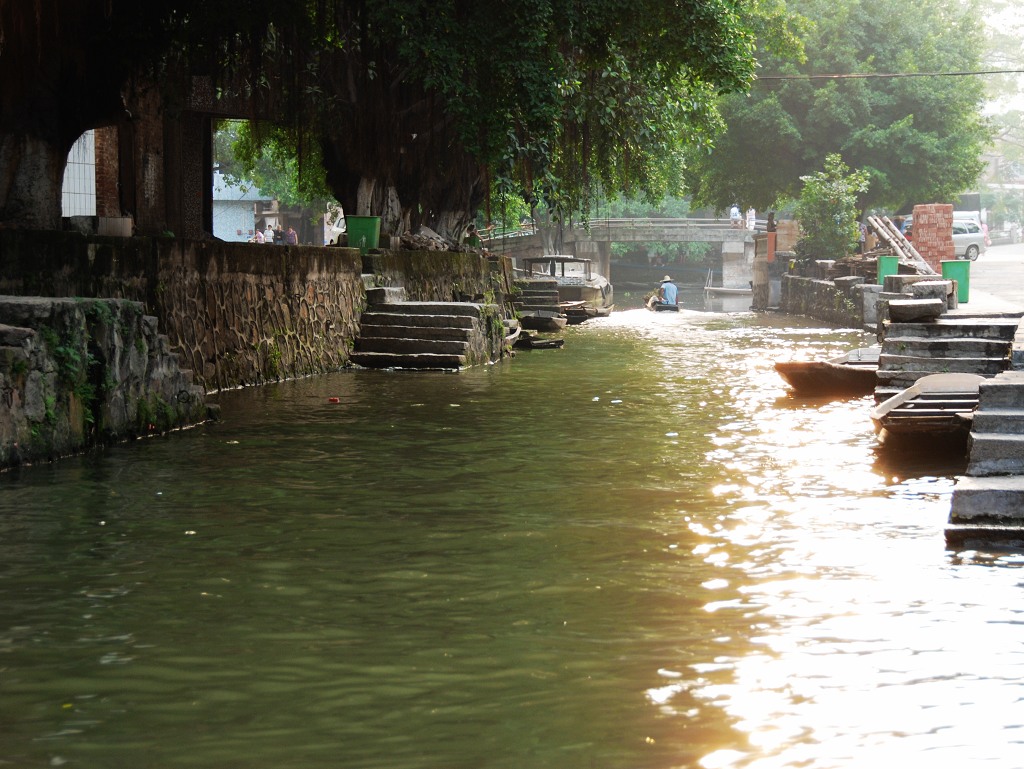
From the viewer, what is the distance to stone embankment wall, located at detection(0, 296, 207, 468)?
891cm

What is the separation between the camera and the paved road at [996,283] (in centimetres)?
2239

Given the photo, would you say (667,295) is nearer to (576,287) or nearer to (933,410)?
(576,287)

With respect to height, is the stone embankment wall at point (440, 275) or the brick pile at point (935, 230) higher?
the brick pile at point (935, 230)

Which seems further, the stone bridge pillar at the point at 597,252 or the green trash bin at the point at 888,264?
the stone bridge pillar at the point at 597,252

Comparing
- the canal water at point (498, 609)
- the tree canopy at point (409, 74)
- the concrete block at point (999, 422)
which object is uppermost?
the tree canopy at point (409, 74)

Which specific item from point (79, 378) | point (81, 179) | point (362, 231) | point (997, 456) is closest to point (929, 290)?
point (997, 456)

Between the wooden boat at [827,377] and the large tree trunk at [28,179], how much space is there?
8211 mm

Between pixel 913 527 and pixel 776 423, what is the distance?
4.87 meters

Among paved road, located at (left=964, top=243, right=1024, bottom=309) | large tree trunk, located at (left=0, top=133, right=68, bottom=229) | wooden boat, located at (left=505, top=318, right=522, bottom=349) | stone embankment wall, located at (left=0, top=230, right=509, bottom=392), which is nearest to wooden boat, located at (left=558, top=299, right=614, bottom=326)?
wooden boat, located at (left=505, top=318, right=522, bottom=349)

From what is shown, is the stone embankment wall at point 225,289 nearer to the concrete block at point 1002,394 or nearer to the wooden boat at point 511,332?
the wooden boat at point 511,332

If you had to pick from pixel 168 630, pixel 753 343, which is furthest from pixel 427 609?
pixel 753 343

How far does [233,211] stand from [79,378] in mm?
43290

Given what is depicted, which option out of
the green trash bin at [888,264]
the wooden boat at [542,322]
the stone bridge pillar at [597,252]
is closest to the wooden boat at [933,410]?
the wooden boat at [542,322]

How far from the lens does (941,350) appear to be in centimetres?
1229
